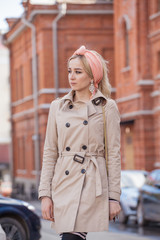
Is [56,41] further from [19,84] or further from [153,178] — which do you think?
[153,178]

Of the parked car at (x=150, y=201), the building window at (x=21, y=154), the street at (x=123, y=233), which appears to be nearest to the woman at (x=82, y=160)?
the street at (x=123, y=233)

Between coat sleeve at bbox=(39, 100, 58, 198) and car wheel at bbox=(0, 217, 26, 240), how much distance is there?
5825mm

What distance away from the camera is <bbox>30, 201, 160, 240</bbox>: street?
46.1 feet

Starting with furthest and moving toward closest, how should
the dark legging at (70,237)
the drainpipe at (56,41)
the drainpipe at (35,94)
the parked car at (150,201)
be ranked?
1. the drainpipe at (35,94)
2. the drainpipe at (56,41)
3. the parked car at (150,201)
4. the dark legging at (70,237)

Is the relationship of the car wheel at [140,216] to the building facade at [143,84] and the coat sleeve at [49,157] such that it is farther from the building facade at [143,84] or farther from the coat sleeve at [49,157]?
the coat sleeve at [49,157]

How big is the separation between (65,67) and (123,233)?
23.8m

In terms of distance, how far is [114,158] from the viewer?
496 cm

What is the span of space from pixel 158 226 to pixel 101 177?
13399 millimetres

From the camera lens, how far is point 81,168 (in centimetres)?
496

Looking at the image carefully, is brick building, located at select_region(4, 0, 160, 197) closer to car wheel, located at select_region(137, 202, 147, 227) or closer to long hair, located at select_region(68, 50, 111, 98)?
car wheel, located at select_region(137, 202, 147, 227)

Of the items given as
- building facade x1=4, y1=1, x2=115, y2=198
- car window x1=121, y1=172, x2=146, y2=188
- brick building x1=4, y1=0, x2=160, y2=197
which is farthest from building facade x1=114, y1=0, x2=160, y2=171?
car window x1=121, y1=172, x2=146, y2=188

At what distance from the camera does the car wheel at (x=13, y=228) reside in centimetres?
1072

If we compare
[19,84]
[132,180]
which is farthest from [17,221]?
[19,84]

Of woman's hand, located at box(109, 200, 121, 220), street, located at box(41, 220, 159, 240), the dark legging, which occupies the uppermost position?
woman's hand, located at box(109, 200, 121, 220)
